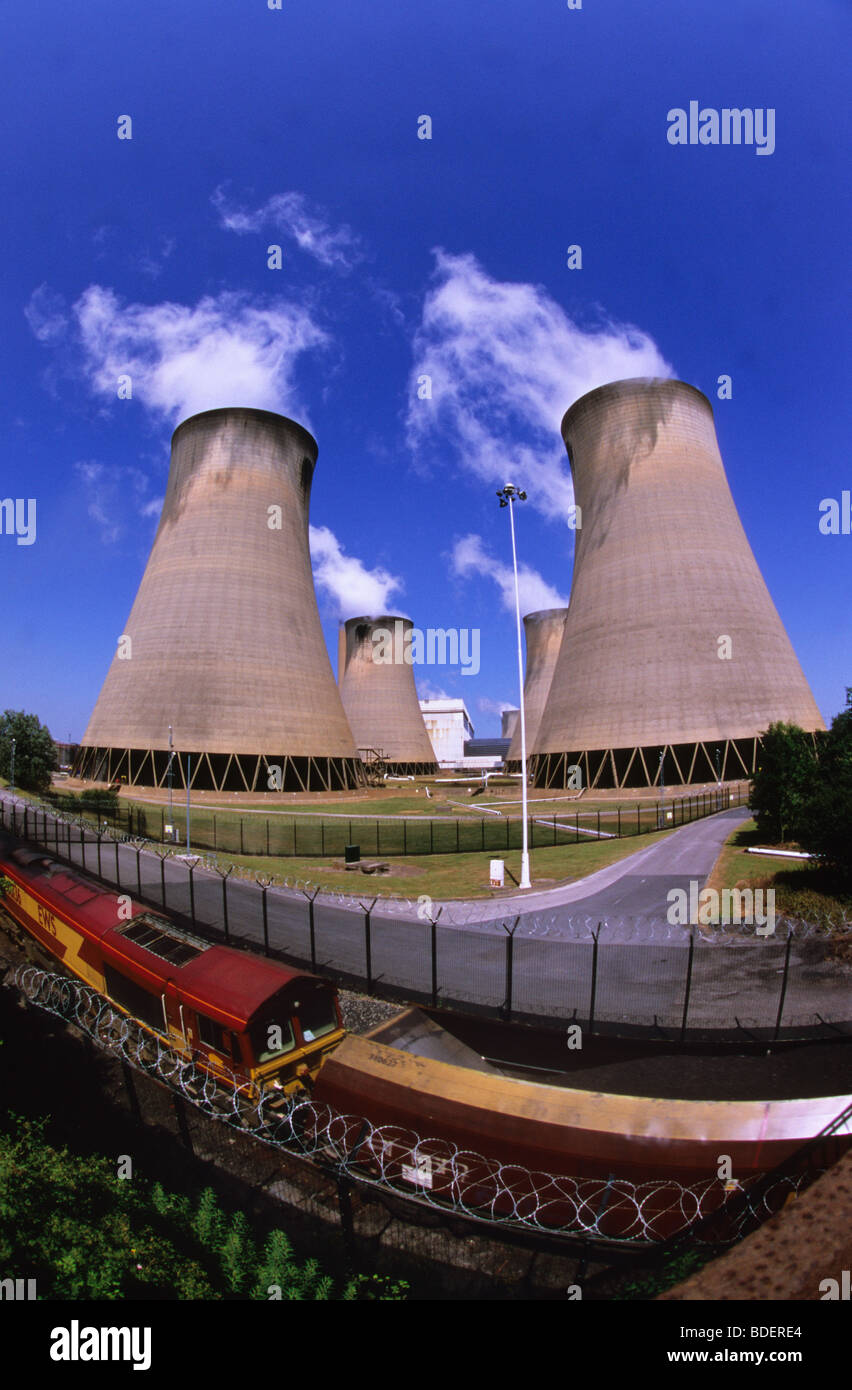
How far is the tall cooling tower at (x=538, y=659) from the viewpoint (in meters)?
95.6

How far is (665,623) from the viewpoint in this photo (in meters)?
46.3

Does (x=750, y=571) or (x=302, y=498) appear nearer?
(x=750, y=571)

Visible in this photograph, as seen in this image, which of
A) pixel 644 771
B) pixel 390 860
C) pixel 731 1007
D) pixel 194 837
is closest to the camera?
pixel 731 1007

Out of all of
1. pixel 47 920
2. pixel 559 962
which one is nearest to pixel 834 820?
pixel 559 962

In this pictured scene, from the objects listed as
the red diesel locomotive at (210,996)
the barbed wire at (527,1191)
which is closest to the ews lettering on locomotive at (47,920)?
the red diesel locomotive at (210,996)

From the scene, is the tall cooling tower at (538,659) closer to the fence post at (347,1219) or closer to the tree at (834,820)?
the tree at (834,820)

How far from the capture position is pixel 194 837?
30531mm

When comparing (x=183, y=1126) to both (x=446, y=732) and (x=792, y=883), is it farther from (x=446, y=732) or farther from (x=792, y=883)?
(x=446, y=732)

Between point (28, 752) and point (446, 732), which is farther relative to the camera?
point (446, 732)

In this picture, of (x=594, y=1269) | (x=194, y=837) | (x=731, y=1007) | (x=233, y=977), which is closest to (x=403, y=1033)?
(x=233, y=977)

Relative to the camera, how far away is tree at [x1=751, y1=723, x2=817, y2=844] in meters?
24.9

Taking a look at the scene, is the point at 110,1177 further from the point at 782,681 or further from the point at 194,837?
the point at 782,681

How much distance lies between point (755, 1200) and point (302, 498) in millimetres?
53613

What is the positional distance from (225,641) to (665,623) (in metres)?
32.8
